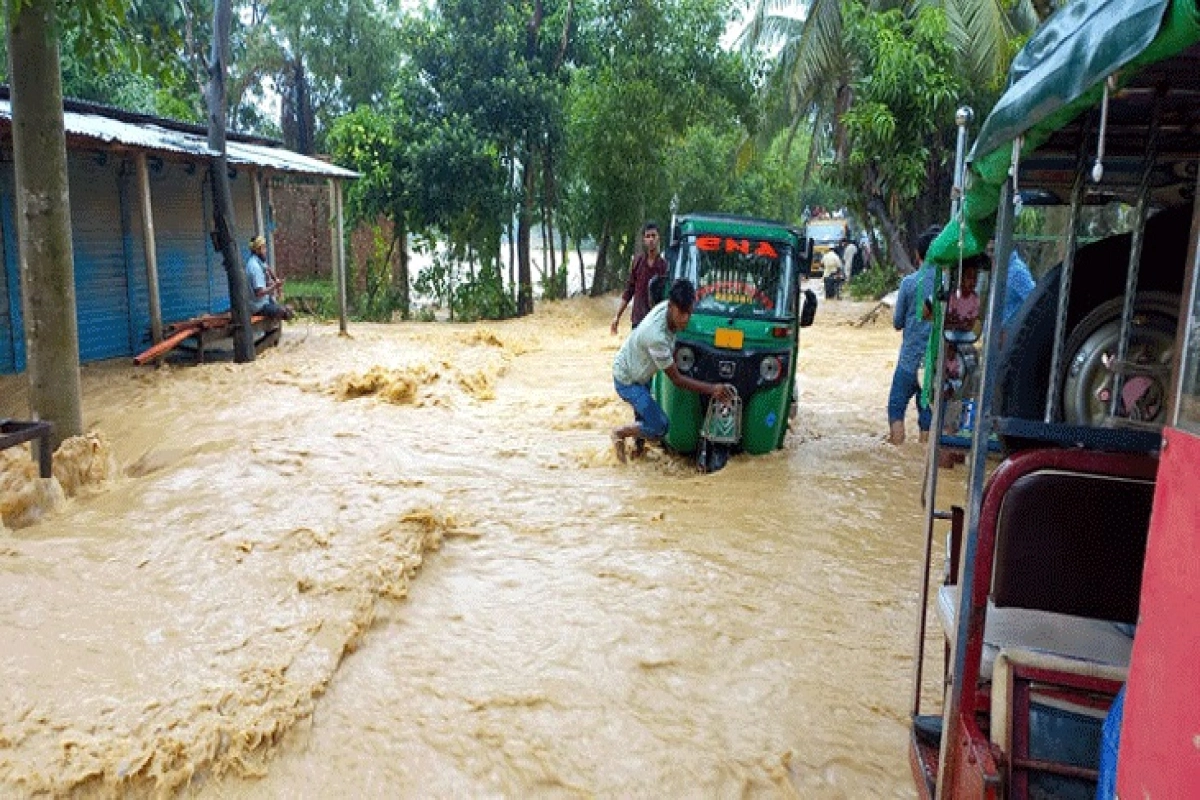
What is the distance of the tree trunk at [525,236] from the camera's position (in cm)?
1766

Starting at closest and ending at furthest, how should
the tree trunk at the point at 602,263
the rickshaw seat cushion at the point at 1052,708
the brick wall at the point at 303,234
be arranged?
the rickshaw seat cushion at the point at 1052,708
the tree trunk at the point at 602,263
the brick wall at the point at 303,234

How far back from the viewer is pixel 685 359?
6602 mm

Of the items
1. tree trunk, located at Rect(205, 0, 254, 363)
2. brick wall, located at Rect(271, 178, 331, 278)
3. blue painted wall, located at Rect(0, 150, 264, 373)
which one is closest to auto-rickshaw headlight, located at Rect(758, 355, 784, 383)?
tree trunk, located at Rect(205, 0, 254, 363)

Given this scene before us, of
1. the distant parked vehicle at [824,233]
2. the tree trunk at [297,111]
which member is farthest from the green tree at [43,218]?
the distant parked vehicle at [824,233]

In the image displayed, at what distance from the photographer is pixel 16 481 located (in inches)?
217

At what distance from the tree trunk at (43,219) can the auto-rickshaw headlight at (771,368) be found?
4.67 metres

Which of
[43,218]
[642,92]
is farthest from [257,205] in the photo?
[43,218]

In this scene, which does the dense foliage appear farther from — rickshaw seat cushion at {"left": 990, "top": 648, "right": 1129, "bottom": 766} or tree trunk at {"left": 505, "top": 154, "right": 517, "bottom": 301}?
rickshaw seat cushion at {"left": 990, "top": 648, "right": 1129, "bottom": 766}

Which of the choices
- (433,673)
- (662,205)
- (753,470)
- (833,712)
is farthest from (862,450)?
(662,205)

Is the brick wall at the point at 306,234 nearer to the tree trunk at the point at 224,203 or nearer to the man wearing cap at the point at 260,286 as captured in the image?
the man wearing cap at the point at 260,286

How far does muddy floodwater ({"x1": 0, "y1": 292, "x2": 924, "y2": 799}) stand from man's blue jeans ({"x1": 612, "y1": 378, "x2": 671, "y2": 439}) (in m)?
0.35

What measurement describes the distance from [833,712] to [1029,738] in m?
1.55

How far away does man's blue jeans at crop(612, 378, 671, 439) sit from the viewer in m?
6.55

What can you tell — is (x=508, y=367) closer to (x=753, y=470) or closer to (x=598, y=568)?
(x=753, y=470)
